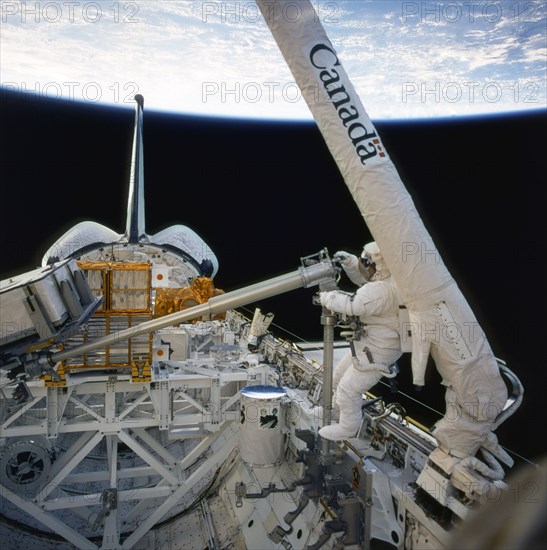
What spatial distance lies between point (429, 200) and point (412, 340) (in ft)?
43.4

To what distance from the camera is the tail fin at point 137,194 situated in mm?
14203

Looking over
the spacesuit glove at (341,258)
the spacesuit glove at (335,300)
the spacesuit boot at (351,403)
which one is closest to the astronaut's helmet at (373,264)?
the spacesuit glove at (341,258)

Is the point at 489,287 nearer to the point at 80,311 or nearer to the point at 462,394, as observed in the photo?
the point at 462,394

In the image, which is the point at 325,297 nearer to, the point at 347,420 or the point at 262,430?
the point at 347,420

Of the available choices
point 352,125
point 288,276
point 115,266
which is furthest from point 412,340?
point 115,266

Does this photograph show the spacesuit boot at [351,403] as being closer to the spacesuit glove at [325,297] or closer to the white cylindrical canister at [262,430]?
the spacesuit glove at [325,297]

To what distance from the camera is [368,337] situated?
133 inches

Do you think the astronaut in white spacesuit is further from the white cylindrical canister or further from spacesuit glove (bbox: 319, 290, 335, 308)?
the white cylindrical canister

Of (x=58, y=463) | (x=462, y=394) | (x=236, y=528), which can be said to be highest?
(x=462, y=394)

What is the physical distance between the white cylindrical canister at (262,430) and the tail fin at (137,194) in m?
10.6

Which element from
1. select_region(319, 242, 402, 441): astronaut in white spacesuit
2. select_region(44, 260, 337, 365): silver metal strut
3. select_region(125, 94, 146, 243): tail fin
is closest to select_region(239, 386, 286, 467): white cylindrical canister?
select_region(319, 242, 402, 441): astronaut in white spacesuit

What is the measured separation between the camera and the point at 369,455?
364 centimetres

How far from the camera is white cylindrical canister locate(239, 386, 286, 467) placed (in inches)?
159

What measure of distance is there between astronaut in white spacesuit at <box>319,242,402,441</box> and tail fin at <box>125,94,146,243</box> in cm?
1148
